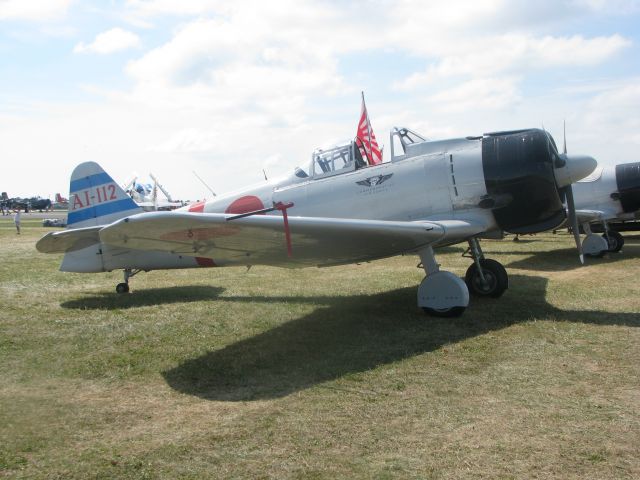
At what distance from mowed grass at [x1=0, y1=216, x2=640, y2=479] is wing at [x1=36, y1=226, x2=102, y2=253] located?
0.81 m

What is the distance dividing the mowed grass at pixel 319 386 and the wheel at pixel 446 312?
0.40ft

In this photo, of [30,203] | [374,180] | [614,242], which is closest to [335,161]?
[374,180]

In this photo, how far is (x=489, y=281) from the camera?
8.27 metres

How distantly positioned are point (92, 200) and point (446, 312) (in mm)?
6120

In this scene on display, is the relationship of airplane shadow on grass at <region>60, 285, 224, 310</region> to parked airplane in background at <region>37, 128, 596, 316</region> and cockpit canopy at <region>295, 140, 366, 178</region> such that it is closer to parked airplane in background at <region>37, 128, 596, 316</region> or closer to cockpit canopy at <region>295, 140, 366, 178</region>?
parked airplane in background at <region>37, 128, 596, 316</region>

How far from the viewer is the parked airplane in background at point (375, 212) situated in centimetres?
559

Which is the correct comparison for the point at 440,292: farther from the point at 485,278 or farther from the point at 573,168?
the point at 573,168

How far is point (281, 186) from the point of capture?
8438 mm

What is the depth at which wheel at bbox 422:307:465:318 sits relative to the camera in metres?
6.72

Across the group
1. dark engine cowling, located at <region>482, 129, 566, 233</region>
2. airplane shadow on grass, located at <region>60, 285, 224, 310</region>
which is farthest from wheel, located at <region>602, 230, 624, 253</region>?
airplane shadow on grass, located at <region>60, 285, 224, 310</region>

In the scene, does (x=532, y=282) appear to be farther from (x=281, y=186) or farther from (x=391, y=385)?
(x=391, y=385)

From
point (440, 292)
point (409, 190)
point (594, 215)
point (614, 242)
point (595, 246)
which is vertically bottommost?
point (614, 242)

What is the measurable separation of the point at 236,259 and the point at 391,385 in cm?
269

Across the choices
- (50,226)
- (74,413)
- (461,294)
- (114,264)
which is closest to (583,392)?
(461,294)
